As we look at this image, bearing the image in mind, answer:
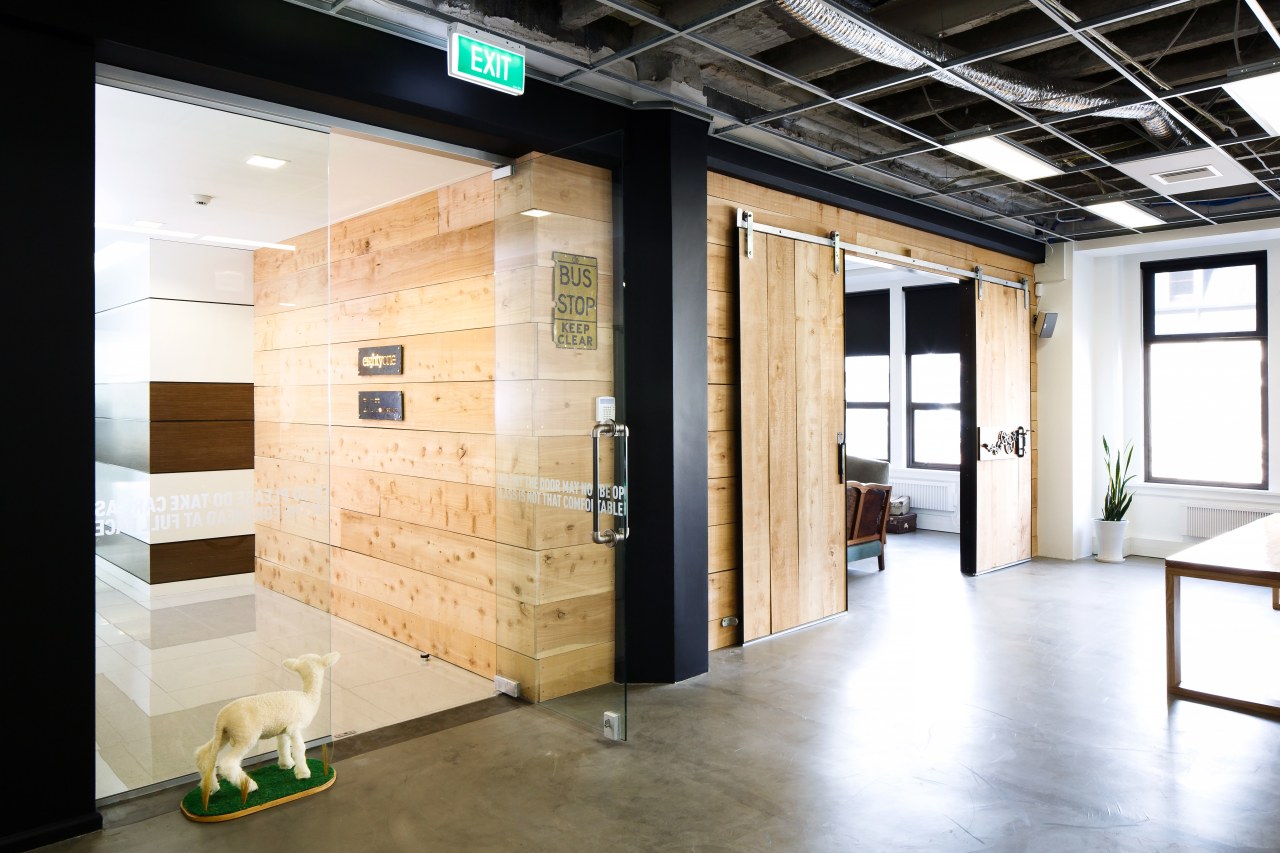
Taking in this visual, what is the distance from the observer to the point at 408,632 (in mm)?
4996

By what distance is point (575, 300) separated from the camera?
11.8 ft

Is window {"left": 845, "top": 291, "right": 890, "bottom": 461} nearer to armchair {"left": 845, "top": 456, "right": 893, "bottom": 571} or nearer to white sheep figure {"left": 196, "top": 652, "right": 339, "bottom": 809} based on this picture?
armchair {"left": 845, "top": 456, "right": 893, "bottom": 571}

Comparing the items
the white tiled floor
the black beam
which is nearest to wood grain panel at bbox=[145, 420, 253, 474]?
the white tiled floor

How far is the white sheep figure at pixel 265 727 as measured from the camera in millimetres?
2881

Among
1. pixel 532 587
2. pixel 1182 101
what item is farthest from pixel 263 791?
pixel 1182 101

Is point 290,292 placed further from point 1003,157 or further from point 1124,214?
point 1124,214

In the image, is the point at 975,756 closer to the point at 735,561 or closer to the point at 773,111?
the point at 735,561

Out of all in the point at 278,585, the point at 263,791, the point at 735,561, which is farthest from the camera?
the point at 735,561

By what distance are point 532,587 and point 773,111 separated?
269 centimetres

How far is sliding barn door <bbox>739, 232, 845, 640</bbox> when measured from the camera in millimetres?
4965

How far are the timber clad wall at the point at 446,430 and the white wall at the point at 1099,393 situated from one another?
5676mm

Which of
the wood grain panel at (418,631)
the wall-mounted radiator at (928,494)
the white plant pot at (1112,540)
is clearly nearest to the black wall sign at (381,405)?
the wood grain panel at (418,631)

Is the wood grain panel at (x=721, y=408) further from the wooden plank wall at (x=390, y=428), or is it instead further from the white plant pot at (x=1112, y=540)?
the white plant pot at (x=1112, y=540)
